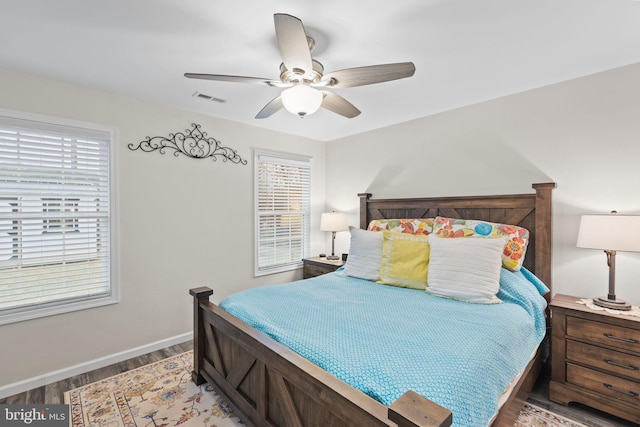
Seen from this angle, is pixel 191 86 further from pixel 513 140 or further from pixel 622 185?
pixel 622 185

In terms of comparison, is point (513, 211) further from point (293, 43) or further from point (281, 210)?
point (281, 210)

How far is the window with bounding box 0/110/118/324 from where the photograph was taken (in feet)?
7.24

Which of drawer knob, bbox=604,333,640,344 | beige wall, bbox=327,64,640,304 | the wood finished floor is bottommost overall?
the wood finished floor

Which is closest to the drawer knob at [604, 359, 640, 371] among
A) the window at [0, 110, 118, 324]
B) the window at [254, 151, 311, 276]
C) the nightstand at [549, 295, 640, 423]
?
the nightstand at [549, 295, 640, 423]

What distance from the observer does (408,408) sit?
2.98ft

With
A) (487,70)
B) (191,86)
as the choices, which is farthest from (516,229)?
(191,86)

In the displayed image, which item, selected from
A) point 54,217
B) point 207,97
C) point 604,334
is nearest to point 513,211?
point 604,334

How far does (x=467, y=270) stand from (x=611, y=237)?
890 millimetres

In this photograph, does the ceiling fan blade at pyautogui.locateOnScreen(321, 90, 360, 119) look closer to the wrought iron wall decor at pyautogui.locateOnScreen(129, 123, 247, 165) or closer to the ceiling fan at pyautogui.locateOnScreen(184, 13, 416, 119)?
the ceiling fan at pyautogui.locateOnScreen(184, 13, 416, 119)

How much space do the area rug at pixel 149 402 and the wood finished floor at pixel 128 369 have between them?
3.6 inches

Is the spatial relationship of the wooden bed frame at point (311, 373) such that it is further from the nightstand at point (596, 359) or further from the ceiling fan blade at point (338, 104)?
the ceiling fan blade at point (338, 104)

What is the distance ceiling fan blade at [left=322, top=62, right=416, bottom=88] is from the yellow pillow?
1.38 metres

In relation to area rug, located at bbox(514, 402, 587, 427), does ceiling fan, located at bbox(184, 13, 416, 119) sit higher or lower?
higher

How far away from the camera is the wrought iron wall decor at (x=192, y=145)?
112 inches
